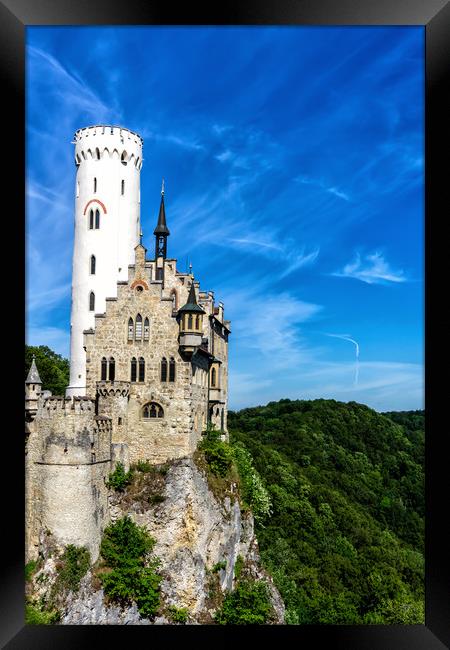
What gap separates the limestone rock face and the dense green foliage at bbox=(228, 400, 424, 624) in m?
9.90

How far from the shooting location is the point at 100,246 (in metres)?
22.6

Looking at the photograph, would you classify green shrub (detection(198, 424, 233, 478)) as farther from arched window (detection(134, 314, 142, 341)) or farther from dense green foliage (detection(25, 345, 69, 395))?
dense green foliage (detection(25, 345, 69, 395))

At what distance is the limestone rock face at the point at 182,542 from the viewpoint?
17.5 m

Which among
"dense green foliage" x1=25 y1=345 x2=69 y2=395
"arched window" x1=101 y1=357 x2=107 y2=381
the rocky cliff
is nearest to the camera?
the rocky cliff

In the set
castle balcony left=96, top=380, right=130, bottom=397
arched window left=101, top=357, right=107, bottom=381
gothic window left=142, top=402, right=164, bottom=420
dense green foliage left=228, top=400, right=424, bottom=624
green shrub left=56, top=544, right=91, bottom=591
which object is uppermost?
arched window left=101, top=357, right=107, bottom=381

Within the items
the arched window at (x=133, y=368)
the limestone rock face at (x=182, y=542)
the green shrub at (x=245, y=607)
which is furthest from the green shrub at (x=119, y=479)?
the green shrub at (x=245, y=607)

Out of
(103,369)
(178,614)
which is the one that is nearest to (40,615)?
(178,614)

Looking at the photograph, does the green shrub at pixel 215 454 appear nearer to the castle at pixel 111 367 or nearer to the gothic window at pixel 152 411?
the castle at pixel 111 367

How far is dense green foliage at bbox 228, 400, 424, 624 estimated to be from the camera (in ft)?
112

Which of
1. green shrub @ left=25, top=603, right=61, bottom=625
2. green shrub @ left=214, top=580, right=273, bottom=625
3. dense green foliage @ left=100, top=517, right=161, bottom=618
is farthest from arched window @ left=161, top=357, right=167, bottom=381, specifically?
green shrub @ left=214, top=580, right=273, bottom=625

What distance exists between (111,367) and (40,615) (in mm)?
8021
